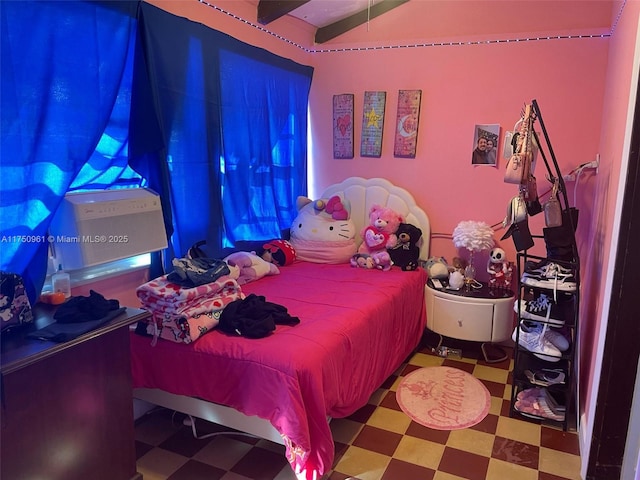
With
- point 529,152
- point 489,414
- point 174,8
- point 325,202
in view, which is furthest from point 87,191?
point 489,414

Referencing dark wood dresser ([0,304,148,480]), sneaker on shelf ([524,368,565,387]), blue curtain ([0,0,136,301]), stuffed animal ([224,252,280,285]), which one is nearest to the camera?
dark wood dresser ([0,304,148,480])

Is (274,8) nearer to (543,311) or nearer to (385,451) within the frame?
(543,311)

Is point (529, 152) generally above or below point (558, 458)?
above

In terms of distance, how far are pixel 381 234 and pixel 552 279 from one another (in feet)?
4.22

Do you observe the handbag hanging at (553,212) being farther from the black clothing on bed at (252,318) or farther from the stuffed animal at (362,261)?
the black clothing on bed at (252,318)

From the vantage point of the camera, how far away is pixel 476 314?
3.09m

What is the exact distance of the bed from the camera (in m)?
1.93

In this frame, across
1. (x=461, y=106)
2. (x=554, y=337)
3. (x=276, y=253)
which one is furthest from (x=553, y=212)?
(x=276, y=253)

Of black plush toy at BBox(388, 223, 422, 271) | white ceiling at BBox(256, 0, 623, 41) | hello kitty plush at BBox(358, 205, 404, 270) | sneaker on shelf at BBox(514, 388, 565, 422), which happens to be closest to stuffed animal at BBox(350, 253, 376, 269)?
hello kitty plush at BBox(358, 205, 404, 270)

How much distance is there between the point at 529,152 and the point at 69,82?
2.19m

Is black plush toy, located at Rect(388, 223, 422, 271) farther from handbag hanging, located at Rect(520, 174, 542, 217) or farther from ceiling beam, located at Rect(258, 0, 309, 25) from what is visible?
ceiling beam, located at Rect(258, 0, 309, 25)

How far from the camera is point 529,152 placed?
97.0 inches

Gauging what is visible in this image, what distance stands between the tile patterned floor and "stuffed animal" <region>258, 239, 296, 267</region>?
3.98 feet

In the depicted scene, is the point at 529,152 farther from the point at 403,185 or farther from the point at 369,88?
the point at 369,88
